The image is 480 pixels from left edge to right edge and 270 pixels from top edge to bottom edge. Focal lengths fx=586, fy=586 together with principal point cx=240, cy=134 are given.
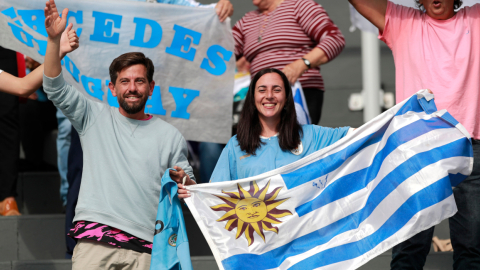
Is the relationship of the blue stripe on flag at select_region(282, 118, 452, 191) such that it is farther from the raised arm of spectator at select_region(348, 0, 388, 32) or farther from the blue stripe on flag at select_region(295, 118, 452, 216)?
the raised arm of spectator at select_region(348, 0, 388, 32)

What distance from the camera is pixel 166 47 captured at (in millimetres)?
4211

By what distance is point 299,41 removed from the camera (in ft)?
13.5

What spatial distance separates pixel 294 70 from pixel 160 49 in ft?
3.24

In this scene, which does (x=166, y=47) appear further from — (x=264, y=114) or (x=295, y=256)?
(x=295, y=256)

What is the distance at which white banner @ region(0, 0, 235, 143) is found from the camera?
3914mm

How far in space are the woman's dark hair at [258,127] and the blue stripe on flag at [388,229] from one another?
580 mm

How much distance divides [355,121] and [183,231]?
454 centimetres

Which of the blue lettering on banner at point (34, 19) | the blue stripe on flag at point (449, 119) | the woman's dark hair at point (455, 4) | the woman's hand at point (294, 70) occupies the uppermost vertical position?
the blue lettering on banner at point (34, 19)

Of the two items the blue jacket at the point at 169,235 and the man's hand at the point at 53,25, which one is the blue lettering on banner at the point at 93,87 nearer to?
the man's hand at the point at 53,25

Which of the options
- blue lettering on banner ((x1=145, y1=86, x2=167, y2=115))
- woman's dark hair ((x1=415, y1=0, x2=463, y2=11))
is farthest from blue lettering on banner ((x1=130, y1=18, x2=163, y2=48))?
woman's dark hair ((x1=415, y1=0, x2=463, y2=11))

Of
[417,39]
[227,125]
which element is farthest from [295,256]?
[227,125]

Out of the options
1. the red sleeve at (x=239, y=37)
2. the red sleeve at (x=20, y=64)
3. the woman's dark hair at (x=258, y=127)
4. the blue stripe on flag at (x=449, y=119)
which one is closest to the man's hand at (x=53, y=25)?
the woman's dark hair at (x=258, y=127)

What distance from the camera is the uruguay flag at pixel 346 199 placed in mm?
2867

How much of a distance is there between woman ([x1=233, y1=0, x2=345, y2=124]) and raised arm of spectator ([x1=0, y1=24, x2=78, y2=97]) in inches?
61.1
